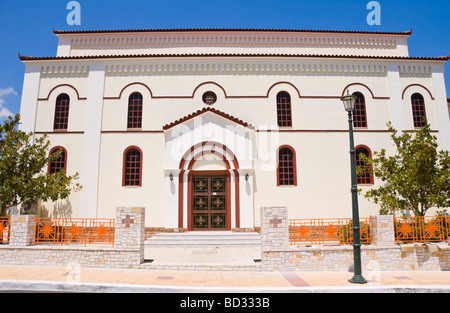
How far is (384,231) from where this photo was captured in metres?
10.6

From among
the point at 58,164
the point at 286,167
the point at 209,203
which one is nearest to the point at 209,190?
the point at 209,203

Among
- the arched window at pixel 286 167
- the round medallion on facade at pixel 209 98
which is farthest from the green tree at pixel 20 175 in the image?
the arched window at pixel 286 167

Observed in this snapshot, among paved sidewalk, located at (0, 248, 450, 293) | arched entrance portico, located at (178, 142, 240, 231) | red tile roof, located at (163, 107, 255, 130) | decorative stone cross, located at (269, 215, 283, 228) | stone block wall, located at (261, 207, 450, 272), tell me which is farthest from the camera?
red tile roof, located at (163, 107, 255, 130)

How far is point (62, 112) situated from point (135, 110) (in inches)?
162

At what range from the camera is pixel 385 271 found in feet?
33.4

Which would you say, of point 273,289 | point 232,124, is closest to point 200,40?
point 232,124

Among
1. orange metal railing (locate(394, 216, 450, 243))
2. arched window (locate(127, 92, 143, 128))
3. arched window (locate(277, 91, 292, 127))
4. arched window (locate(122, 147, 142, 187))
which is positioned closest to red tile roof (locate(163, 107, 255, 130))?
arched window (locate(127, 92, 143, 128))

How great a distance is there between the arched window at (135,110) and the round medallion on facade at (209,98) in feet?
11.7

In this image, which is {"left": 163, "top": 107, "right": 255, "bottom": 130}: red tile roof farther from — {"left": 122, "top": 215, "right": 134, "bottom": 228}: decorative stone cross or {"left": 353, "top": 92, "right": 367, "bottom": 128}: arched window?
{"left": 122, "top": 215, "right": 134, "bottom": 228}: decorative stone cross

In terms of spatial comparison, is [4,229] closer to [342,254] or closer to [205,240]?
[205,240]

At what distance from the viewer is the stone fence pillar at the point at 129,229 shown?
34.0ft

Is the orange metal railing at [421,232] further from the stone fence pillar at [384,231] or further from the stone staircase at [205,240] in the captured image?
the stone staircase at [205,240]

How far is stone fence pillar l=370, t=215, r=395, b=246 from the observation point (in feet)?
34.4

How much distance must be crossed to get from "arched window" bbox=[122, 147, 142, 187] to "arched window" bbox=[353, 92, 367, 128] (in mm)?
12034
